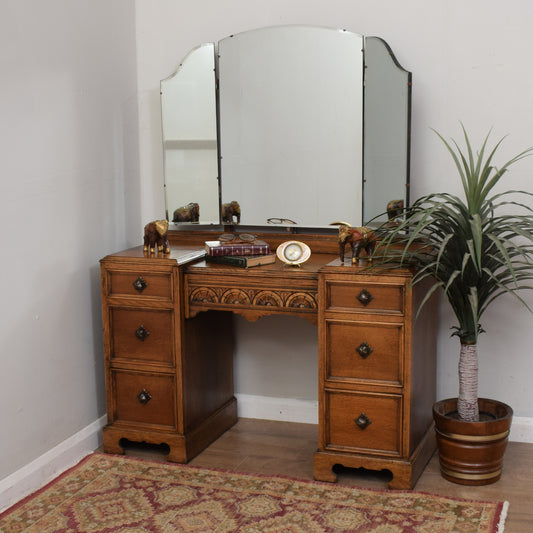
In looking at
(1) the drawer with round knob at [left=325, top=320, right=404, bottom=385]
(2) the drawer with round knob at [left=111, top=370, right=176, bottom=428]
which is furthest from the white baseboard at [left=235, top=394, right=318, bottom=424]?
(1) the drawer with round knob at [left=325, top=320, right=404, bottom=385]

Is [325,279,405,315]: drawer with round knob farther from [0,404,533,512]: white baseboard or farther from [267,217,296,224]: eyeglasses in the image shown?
[0,404,533,512]: white baseboard

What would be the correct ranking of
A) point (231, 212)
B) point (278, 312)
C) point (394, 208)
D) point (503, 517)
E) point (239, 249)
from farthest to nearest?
point (231, 212) → point (394, 208) → point (239, 249) → point (278, 312) → point (503, 517)

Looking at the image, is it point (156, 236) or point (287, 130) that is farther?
point (287, 130)

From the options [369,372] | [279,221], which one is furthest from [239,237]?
[369,372]

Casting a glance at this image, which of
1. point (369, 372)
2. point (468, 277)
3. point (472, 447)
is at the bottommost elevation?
point (472, 447)

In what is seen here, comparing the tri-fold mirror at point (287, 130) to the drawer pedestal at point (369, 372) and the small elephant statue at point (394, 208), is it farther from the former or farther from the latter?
the drawer pedestal at point (369, 372)

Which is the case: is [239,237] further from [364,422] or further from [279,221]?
[364,422]

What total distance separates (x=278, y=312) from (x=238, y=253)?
303 mm

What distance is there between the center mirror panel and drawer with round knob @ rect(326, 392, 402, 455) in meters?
0.79

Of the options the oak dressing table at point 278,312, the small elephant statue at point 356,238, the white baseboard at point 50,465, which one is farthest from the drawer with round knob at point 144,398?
the small elephant statue at point 356,238

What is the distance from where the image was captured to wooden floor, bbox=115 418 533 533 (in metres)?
2.58

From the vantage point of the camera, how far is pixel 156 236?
9.57ft

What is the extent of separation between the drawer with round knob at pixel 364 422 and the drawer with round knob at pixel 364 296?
0.32m

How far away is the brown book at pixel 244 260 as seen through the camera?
277cm
